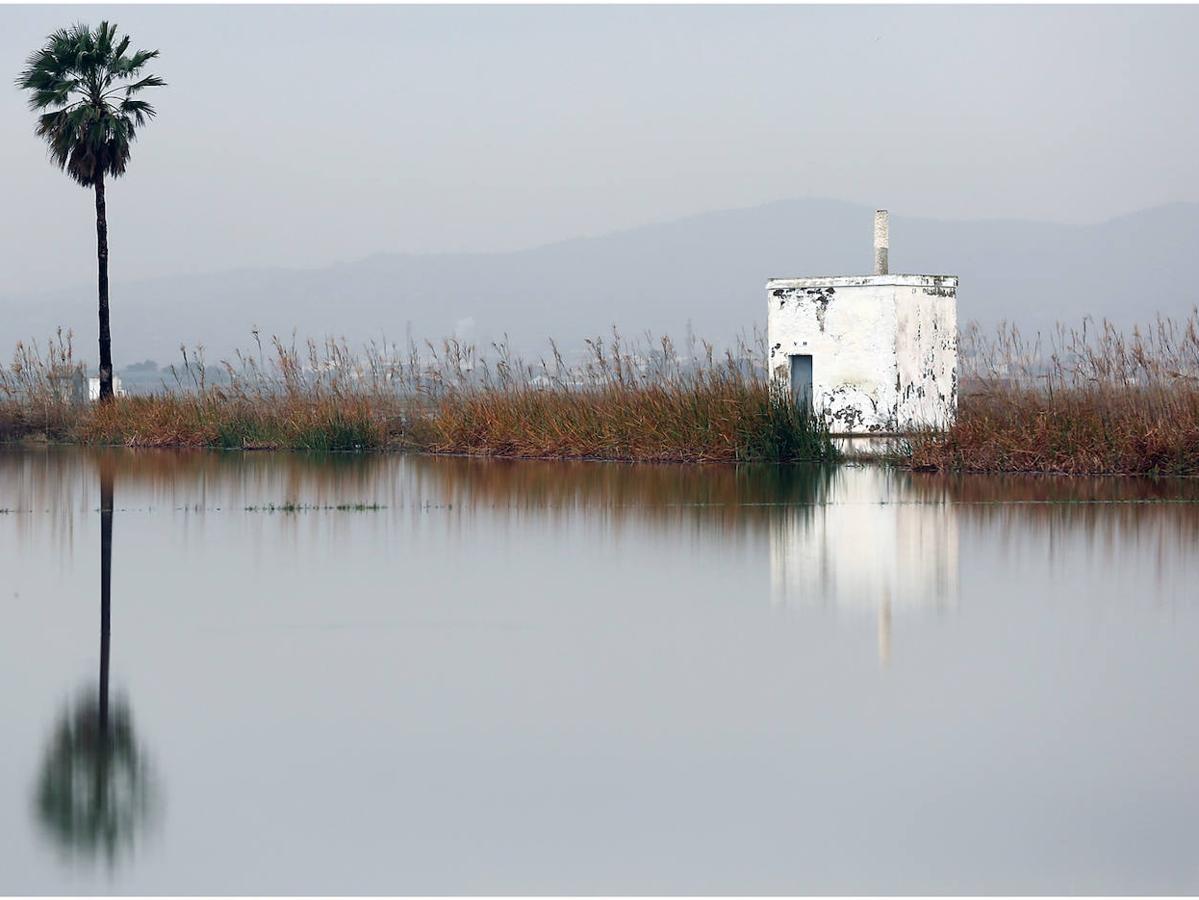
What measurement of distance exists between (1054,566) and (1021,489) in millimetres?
7724

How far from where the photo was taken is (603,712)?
23.4 feet

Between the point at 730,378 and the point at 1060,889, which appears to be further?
the point at 730,378

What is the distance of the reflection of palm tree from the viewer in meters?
5.47

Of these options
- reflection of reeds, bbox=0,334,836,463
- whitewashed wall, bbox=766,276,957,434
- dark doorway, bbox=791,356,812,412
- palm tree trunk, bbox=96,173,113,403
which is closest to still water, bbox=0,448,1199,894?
reflection of reeds, bbox=0,334,836,463

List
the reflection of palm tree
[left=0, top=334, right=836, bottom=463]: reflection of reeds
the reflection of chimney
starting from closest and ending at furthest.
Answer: the reflection of palm tree → the reflection of chimney → [left=0, top=334, right=836, bottom=463]: reflection of reeds

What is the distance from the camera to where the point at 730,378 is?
84.5 ft

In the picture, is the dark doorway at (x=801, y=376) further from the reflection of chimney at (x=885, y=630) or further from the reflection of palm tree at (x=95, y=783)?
the reflection of palm tree at (x=95, y=783)

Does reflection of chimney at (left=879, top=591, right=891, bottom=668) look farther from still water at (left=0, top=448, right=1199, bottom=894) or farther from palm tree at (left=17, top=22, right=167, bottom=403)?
palm tree at (left=17, top=22, right=167, bottom=403)

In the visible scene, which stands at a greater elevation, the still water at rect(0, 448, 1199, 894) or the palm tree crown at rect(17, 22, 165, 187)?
the palm tree crown at rect(17, 22, 165, 187)

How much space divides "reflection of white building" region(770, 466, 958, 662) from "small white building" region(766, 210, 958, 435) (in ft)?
28.8

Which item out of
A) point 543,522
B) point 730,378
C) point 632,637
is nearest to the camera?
point 632,637

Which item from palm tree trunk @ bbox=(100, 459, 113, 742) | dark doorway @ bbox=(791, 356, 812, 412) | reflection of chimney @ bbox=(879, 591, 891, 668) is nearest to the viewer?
palm tree trunk @ bbox=(100, 459, 113, 742)

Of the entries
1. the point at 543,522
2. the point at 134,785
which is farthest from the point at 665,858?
the point at 543,522

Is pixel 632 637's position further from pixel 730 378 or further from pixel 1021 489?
pixel 730 378
